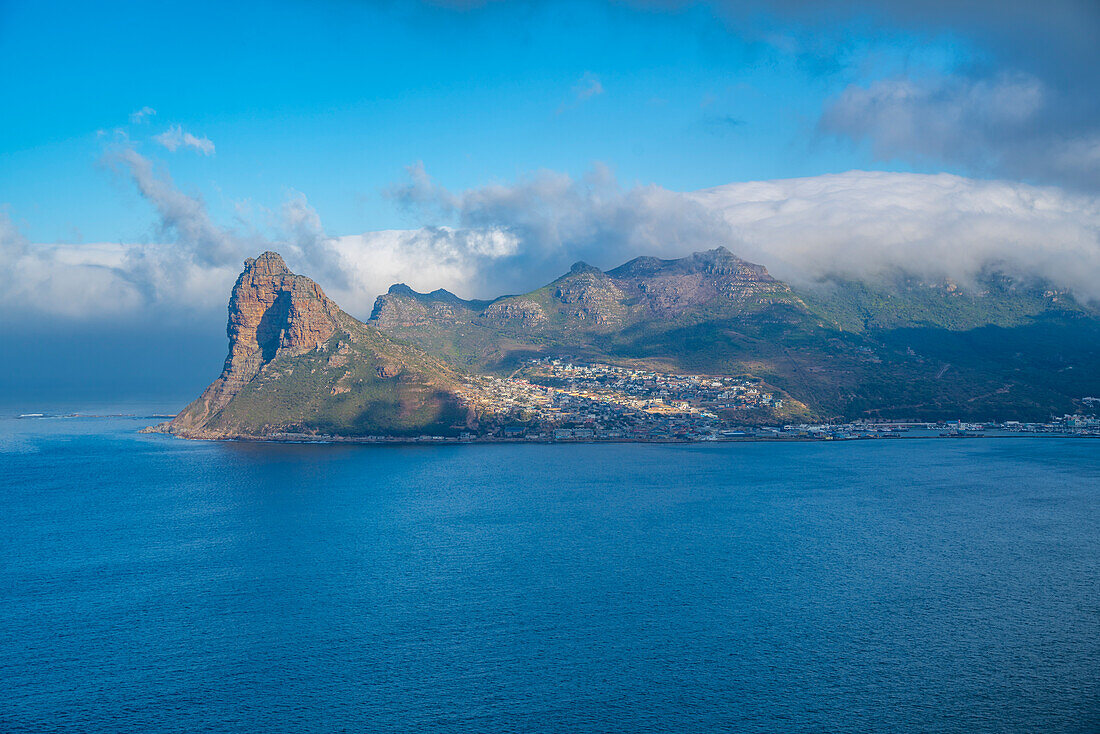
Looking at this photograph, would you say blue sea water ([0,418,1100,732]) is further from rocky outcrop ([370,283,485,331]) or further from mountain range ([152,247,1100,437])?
rocky outcrop ([370,283,485,331])

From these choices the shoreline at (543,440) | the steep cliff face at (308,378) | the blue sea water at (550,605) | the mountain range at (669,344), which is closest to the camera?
the blue sea water at (550,605)

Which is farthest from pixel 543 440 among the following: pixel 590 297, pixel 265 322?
pixel 590 297

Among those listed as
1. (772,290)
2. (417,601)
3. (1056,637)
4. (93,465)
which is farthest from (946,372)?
(93,465)

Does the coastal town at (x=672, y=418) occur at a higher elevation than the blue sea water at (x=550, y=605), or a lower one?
higher

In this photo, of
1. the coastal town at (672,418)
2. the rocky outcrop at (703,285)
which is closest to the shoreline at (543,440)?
the coastal town at (672,418)

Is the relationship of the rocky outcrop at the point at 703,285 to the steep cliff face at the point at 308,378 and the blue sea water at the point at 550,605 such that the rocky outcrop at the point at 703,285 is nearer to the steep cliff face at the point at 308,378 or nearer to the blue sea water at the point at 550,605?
the steep cliff face at the point at 308,378

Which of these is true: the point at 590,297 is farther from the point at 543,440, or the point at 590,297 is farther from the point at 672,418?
the point at 543,440
